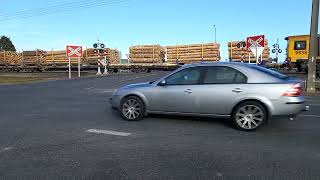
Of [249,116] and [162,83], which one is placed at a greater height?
[162,83]

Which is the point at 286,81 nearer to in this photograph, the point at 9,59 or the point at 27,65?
the point at 27,65

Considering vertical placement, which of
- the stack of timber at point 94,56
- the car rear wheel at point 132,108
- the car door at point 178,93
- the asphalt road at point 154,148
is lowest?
the asphalt road at point 154,148

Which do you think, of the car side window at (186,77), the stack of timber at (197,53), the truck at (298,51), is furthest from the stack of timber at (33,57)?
the car side window at (186,77)

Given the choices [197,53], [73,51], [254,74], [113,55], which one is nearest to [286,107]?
[254,74]

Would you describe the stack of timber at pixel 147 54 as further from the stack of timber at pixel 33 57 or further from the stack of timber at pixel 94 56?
the stack of timber at pixel 33 57

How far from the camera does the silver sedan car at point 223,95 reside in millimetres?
8859

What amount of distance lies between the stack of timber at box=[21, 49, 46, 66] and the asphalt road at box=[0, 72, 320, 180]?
45.2 m

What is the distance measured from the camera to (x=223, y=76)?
30.8 feet

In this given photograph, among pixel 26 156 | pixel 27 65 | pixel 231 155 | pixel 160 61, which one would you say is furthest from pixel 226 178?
pixel 27 65

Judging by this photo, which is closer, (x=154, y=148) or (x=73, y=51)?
(x=154, y=148)

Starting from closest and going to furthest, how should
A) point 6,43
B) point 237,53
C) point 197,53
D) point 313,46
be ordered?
point 313,46
point 237,53
point 197,53
point 6,43

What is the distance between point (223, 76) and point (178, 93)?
109 cm

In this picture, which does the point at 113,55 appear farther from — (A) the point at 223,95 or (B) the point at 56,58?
(A) the point at 223,95

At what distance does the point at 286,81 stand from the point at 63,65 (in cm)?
4712
